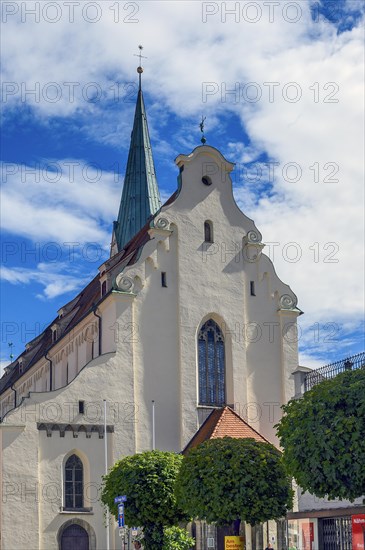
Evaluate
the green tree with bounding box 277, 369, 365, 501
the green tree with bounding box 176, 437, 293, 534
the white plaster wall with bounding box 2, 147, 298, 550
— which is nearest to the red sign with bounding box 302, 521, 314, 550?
the green tree with bounding box 176, 437, 293, 534

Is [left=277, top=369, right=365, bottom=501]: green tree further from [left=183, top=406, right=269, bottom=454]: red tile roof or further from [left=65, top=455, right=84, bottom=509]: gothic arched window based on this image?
[left=65, top=455, right=84, bottom=509]: gothic arched window

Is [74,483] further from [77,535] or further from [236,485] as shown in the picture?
[236,485]

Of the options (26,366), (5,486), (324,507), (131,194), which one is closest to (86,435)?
(5,486)

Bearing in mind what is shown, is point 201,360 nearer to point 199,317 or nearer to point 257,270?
point 199,317

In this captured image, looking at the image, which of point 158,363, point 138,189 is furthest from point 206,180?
point 138,189

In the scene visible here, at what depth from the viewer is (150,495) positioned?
3631 cm

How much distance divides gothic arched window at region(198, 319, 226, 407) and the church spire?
22.0m

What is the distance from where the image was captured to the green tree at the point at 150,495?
36.3 metres

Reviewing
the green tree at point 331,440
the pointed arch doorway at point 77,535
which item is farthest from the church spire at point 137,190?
the green tree at point 331,440

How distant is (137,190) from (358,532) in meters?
46.5

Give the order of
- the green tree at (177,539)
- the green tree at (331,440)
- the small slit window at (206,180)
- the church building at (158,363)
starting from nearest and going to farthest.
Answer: the green tree at (331,440), the green tree at (177,539), the church building at (158,363), the small slit window at (206,180)

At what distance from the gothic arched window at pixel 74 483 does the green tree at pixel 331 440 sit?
17.2 m

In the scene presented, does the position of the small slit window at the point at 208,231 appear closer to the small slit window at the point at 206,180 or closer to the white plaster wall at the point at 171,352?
the white plaster wall at the point at 171,352

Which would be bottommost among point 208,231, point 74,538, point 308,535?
point 74,538
